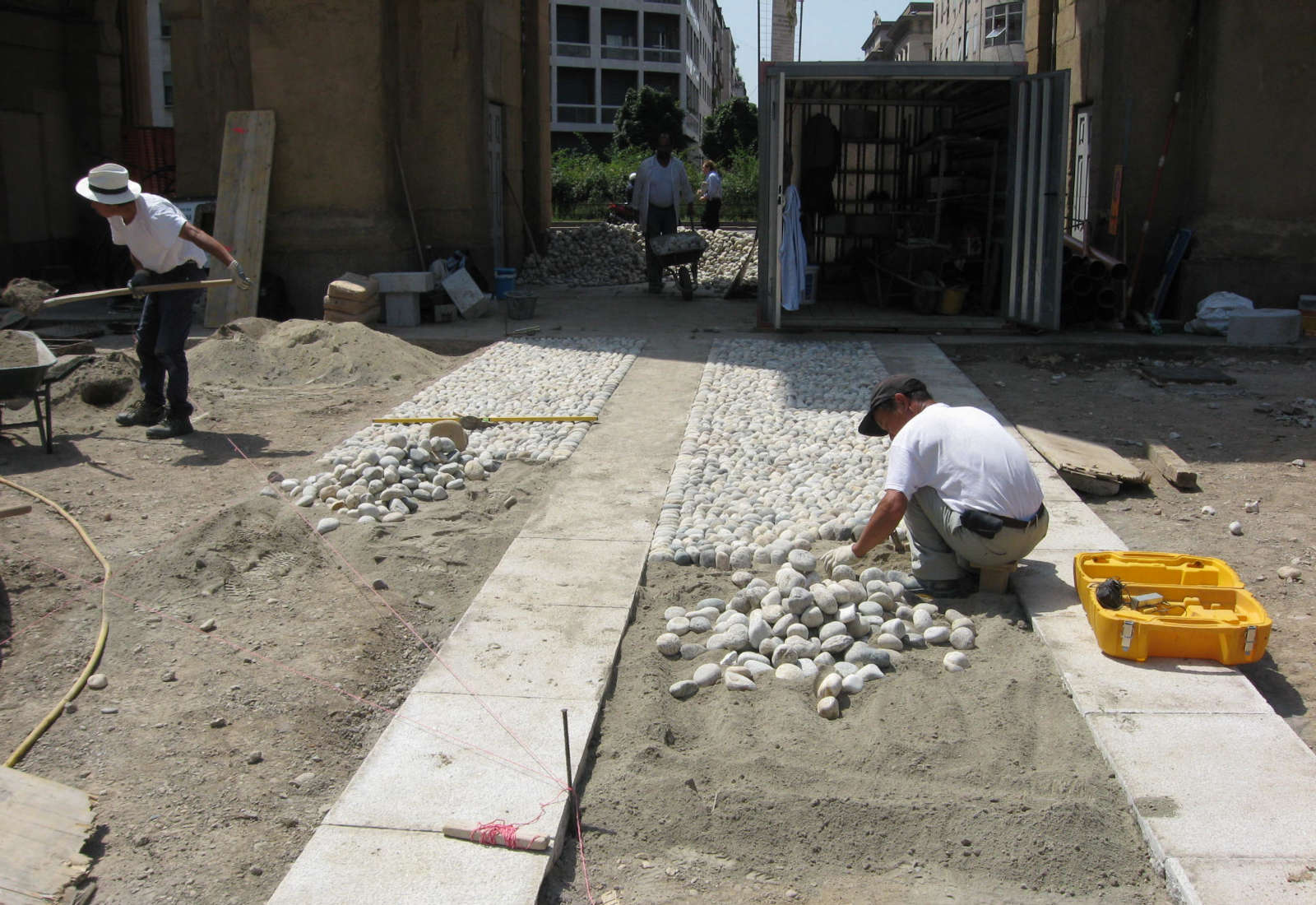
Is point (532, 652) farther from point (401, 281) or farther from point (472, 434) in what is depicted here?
point (401, 281)

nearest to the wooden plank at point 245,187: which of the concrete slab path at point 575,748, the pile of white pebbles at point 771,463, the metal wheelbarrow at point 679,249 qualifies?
the metal wheelbarrow at point 679,249

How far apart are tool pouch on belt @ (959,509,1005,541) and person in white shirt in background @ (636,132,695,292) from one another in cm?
1024

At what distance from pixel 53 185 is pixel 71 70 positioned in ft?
6.16

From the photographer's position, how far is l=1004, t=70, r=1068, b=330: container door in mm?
10758

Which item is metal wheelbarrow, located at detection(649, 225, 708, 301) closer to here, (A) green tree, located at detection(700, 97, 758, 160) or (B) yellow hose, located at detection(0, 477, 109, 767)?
(B) yellow hose, located at detection(0, 477, 109, 767)

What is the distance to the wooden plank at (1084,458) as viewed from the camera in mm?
6387

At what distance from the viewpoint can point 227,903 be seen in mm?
2865

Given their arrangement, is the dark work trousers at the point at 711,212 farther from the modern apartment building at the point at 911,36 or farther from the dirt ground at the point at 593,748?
the modern apartment building at the point at 911,36

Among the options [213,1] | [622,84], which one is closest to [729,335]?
[213,1]

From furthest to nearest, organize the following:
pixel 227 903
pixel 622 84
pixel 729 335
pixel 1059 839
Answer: pixel 622 84 < pixel 729 335 < pixel 1059 839 < pixel 227 903

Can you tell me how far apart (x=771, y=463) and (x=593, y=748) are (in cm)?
346

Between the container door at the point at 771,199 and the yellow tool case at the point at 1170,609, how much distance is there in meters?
7.11

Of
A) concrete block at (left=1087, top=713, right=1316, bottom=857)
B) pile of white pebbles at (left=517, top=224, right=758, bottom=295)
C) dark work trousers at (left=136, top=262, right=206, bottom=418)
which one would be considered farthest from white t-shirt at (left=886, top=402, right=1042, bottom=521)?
pile of white pebbles at (left=517, top=224, right=758, bottom=295)

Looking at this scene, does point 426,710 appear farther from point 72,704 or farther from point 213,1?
point 213,1
